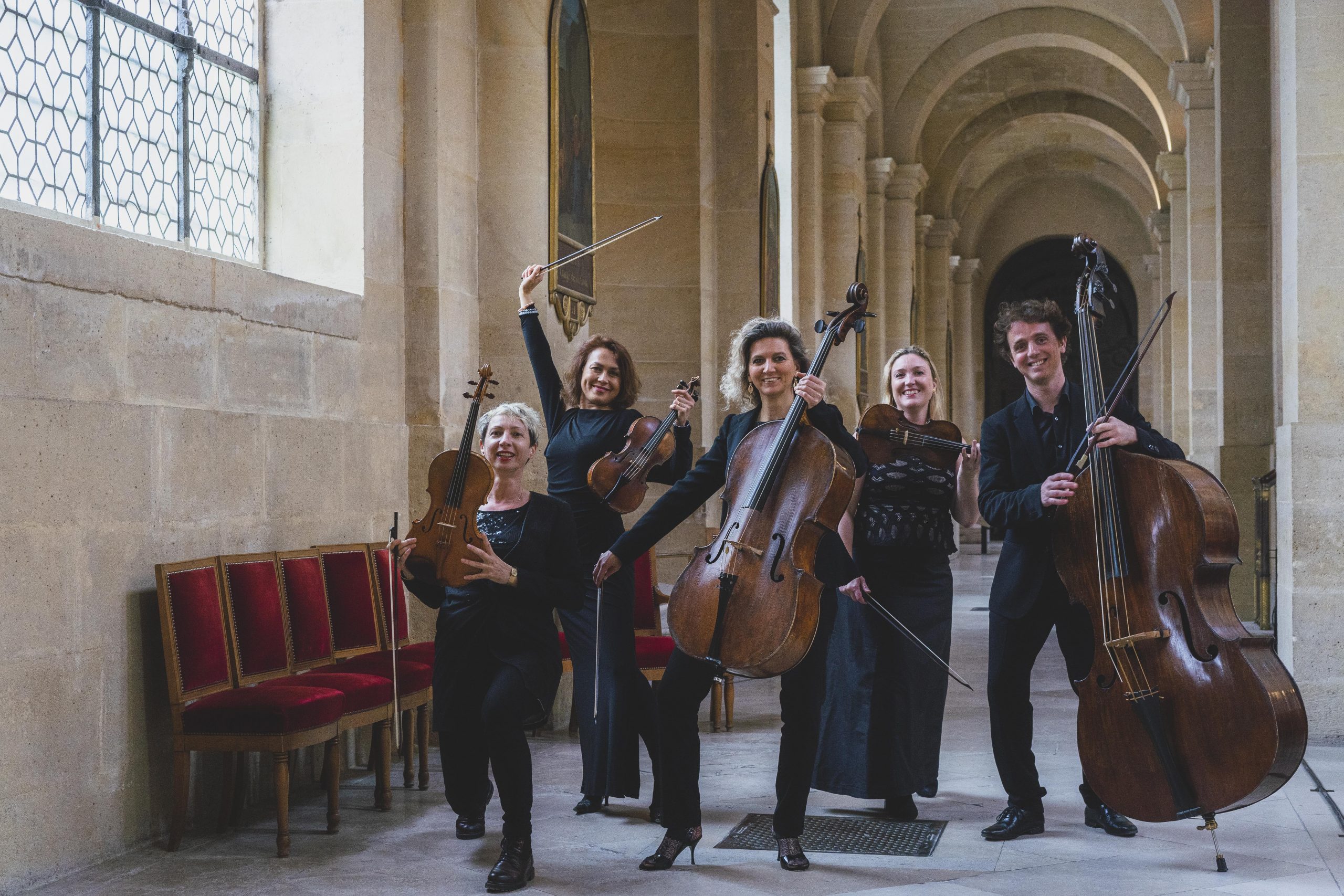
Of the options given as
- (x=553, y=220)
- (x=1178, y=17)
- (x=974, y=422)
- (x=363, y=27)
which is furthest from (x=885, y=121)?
(x=363, y=27)

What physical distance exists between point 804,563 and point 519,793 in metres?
1.11

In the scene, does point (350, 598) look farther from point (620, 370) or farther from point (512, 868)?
point (512, 868)

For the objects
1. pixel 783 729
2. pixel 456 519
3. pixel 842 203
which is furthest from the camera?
pixel 842 203

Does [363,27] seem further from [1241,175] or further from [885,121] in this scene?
[885,121]

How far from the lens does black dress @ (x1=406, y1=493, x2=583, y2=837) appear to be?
13.6 ft

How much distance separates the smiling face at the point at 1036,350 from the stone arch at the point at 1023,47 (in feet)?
51.3

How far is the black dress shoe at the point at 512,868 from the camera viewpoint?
13.2 feet

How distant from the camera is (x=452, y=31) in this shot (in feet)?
22.1

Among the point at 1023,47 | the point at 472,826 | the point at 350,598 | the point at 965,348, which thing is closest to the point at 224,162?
the point at 350,598

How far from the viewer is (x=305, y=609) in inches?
208

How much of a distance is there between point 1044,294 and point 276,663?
28076 mm

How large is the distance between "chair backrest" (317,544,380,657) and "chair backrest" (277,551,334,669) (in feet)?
0.24

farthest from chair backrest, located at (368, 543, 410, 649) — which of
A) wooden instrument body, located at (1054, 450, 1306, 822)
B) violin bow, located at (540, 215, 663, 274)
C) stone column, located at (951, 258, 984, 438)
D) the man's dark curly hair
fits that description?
stone column, located at (951, 258, 984, 438)

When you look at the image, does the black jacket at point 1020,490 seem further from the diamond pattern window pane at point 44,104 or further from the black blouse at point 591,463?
the diamond pattern window pane at point 44,104
